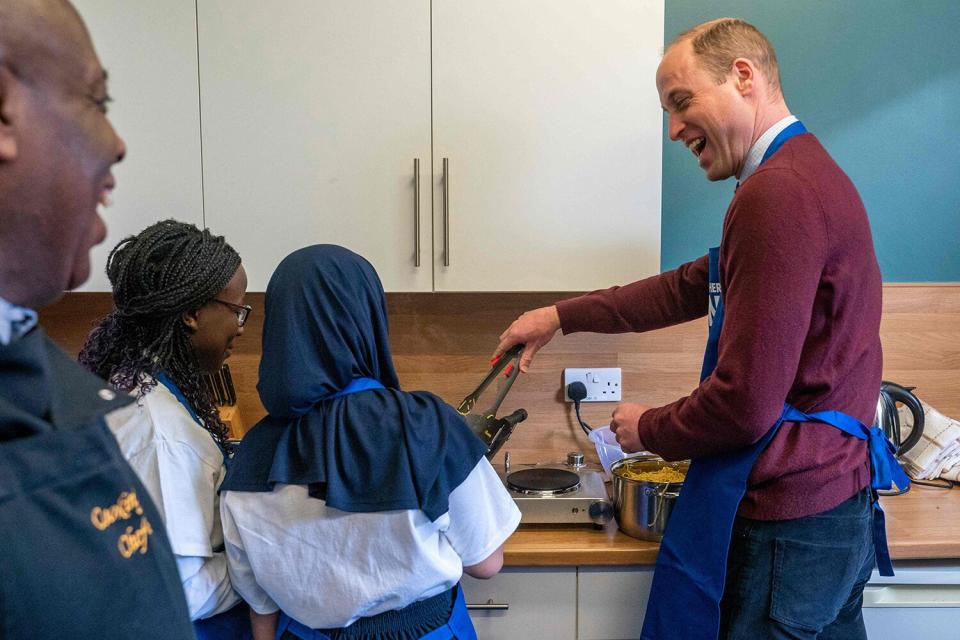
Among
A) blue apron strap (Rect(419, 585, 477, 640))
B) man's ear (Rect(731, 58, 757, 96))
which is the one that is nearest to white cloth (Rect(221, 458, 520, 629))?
blue apron strap (Rect(419, 585, 477, 640))

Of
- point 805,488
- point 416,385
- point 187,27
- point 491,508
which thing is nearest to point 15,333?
point 491,508

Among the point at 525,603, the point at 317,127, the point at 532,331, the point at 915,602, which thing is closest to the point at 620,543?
the point at 525,603

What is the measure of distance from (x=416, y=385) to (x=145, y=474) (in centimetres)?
97

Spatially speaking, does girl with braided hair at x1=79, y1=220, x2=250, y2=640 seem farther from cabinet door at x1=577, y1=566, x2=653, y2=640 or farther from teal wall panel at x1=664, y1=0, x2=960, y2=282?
teal wall panel at x1=664, y1=0, x2=960, y2=282

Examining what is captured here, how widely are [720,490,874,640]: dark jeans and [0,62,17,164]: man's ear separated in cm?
116

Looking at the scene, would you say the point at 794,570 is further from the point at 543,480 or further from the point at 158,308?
the point at 158,308

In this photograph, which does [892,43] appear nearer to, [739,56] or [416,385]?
[739,56]

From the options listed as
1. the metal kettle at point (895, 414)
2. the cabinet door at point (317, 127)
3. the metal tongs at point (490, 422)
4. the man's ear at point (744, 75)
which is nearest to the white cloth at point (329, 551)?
the metal tongs at point (490, 422)

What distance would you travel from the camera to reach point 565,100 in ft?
5.08

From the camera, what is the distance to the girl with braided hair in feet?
3.60

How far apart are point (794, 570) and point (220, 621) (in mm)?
952

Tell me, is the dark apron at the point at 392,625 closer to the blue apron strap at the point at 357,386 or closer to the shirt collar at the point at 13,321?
the blue apron strap at the point at 357,386

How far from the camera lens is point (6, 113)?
1.43 ft

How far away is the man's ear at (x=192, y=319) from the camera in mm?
1232
